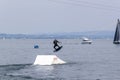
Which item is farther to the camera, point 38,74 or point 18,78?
point 38,74

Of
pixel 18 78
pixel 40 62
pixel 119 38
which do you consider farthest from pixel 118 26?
pixel 18 78

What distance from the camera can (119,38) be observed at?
595 ft

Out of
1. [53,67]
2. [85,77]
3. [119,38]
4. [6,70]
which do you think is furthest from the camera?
[119,38]

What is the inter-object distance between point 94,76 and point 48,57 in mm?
11190

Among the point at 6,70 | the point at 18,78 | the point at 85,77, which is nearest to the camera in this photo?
the point at 18,78

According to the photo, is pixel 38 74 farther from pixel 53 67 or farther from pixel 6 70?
pixel 53 67

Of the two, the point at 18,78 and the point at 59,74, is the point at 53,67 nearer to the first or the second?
the point at 59,74

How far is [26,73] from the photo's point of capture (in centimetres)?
4759

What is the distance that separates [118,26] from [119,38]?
348 inches

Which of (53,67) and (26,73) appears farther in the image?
(53,67)

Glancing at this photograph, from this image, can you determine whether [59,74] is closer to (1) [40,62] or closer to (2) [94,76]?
(2) [94,76]

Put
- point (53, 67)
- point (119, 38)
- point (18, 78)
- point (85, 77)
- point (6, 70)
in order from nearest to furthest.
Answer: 1. point (18, 78)
2. point (85, 77)
3. point (6, 70)
4. point (53, 67)
5. point (119, 38)

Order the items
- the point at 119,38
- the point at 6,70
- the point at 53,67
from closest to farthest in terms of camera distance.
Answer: the point at 6,70 < the point at 53,67 < the point at 119,38

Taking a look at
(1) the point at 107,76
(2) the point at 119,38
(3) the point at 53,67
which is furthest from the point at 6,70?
(2) the point at 119,38
